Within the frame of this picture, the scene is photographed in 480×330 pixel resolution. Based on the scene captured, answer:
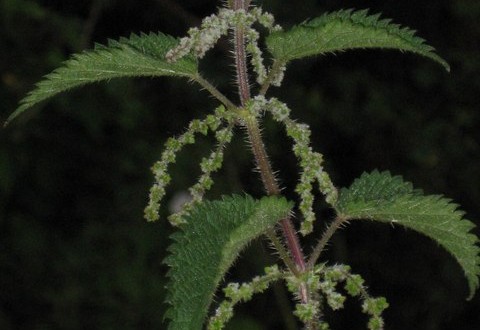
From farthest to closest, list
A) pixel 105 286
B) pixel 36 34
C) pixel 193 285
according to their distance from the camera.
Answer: pixel 105 286
pixel 36 34
pixel 193 285

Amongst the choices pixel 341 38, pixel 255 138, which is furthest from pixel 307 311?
pixel 341 38

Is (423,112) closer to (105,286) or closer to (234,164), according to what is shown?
(234,164)

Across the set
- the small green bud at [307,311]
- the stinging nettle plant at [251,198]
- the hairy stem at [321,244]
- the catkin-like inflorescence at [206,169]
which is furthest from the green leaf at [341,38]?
the small green bud at [307,311]

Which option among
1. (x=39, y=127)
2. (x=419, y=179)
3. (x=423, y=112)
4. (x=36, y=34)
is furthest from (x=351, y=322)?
(x=36, y=34)

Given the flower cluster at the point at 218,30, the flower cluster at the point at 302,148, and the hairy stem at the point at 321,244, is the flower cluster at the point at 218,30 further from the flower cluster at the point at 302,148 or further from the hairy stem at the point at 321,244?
the hairy stem at the point at 321,244

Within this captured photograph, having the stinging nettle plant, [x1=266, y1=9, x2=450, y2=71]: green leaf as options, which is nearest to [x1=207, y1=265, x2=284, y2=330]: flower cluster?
the stinging nettle plant
